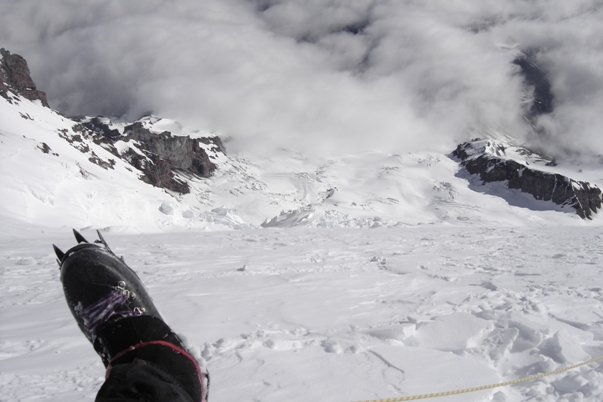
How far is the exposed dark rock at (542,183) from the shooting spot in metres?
96.9

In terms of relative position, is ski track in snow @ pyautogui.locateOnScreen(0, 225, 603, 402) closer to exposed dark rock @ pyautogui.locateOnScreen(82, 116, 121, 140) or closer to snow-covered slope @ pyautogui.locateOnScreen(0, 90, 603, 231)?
snow-covered slope @ pyautogui.locateOnScreen(0, 90, 603, 231)

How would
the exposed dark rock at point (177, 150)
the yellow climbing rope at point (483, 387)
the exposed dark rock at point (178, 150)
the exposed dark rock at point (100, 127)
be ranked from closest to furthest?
the yellow climbing rope at point (483, 387) → the exposed dark rock at point (177, 150) → the exposed dark rock at point (178, 150) → the exposed dark rock at point (100, 127)

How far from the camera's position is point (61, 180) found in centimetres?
2486

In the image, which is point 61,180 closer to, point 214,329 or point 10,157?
point 10,157

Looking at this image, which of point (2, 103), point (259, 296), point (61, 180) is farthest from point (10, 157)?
point (259, 296)

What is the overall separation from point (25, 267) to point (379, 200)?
88230 millimetres

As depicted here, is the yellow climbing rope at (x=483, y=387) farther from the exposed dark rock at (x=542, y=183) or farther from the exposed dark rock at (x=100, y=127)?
the exposed dark rock at (x=100, y=127)

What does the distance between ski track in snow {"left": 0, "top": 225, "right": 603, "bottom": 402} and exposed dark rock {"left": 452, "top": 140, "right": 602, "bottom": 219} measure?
108 m

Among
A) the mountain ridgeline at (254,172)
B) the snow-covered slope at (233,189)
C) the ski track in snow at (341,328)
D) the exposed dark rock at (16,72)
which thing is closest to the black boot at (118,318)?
the ski track in snow at (341,328)

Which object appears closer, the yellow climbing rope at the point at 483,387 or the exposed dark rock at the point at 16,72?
the yellow climbing rope at the point at 483,387

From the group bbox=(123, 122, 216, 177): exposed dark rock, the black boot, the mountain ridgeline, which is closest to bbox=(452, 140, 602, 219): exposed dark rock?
the mountain ridgeline

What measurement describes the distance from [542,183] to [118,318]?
11955 cm

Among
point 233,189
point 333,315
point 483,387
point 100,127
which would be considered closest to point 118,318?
point 483,387

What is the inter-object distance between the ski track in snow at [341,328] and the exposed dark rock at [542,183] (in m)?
108
